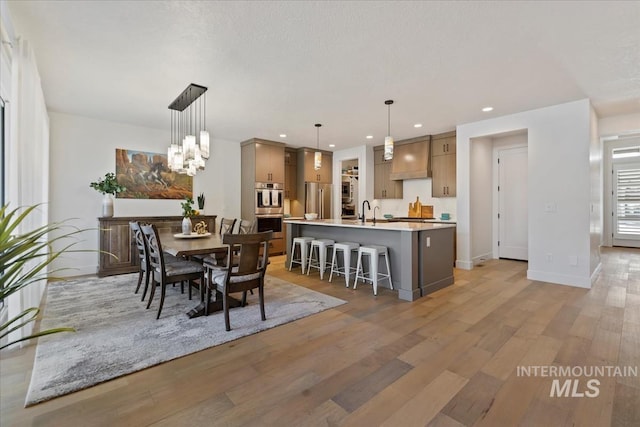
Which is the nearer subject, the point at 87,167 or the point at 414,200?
the point at 87,167

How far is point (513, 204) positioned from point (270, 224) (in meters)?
5.26

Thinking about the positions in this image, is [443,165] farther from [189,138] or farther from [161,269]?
[161,269]

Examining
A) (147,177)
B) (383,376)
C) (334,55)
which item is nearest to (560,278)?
(383,376)

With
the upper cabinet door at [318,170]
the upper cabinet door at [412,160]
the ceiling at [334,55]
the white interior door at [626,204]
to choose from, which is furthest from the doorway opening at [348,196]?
the white interior door at [626,204]

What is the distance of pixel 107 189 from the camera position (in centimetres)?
503

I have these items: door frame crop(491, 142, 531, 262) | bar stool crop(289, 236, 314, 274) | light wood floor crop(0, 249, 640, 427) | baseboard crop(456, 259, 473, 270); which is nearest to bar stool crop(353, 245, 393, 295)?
light wood floor crop(0, 249, 640, 427)

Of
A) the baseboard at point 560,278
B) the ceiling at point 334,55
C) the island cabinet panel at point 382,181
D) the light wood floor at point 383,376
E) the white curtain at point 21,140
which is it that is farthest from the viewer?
the island cabinet panel at point 382,181

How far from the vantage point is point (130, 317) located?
316 cm

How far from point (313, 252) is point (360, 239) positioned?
116cm

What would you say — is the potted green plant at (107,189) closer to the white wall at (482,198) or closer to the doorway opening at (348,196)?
the doorway opening at (348,196)

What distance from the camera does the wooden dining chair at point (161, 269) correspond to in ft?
10.2

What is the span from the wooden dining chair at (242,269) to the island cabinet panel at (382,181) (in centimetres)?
492

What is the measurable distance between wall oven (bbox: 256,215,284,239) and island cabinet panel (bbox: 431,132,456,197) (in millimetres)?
3554

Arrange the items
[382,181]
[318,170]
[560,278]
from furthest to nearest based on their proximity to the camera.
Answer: [318,170]
[382,181]
[560,278]
